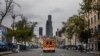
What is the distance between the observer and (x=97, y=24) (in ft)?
347

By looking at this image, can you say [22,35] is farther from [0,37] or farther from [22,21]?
[0,37]

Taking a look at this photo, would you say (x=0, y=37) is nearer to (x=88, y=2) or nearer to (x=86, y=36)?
(x=86, y=36)

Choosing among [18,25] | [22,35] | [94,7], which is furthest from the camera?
[18,25]

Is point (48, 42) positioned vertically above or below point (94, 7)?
below

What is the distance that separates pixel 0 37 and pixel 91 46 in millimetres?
31459

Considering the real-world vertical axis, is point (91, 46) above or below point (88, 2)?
below

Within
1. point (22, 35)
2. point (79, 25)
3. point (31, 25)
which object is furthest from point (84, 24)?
point (31, 25)

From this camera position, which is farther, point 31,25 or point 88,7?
point 31,25

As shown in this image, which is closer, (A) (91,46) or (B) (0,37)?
(B) (0,37)

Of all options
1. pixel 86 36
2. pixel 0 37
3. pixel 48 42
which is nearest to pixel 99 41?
pixel 86 36

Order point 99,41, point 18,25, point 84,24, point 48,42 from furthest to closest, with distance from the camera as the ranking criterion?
point 18,25, point 84,24, point 99,41, point 48,42

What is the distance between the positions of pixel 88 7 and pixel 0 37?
158 feet

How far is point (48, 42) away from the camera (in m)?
87.1

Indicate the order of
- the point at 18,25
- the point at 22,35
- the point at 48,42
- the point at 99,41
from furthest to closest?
the point at 18,25 → the point at 22,35 → the point at 99,41 → the point at 48,42
